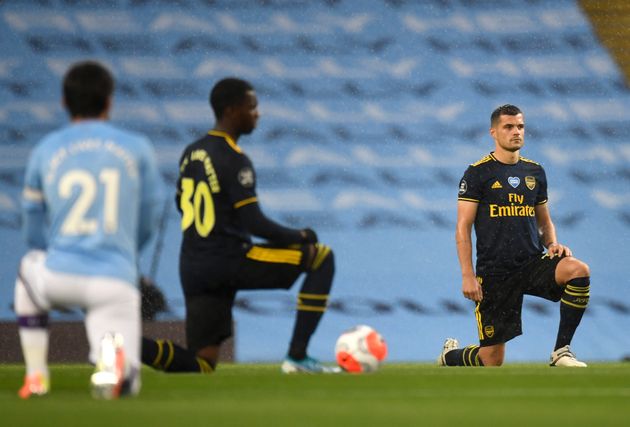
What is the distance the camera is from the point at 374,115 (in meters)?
9.95

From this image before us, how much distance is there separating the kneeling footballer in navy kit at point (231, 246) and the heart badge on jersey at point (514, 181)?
201cm

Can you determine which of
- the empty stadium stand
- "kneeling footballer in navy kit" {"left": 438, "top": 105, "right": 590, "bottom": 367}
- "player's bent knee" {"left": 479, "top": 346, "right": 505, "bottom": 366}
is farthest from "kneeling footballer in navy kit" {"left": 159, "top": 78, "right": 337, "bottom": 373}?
the empty stadium stand

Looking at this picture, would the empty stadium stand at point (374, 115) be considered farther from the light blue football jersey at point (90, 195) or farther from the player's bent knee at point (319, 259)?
the light blue football jersey at point (90, 195)

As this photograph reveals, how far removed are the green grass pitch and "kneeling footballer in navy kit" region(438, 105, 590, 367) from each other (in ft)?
5.45

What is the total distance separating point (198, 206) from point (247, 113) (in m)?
0.47

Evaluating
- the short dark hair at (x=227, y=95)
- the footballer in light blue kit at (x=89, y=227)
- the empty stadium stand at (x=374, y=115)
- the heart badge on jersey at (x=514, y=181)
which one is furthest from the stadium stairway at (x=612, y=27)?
the footballer in light blue kit at (x=89, y=227)

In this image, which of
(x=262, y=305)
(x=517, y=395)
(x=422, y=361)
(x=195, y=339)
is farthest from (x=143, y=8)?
(x=517, y=395)

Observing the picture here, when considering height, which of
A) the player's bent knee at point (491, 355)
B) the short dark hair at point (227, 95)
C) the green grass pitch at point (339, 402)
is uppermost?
the short dark hair at point (227, 95)

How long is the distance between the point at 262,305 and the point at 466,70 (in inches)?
91.9

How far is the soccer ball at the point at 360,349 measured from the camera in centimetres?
601

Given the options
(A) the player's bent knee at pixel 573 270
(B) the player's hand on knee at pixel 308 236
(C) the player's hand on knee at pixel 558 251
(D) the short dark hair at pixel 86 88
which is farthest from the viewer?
(C) the player's hand on knee at pixel 558 251

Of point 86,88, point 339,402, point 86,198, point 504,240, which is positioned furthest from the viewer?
point 504,240

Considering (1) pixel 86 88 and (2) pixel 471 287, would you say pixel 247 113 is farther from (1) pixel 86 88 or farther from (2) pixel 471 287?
(2) pixel 471 287

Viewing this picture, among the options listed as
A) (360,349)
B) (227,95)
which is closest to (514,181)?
(360,349)
